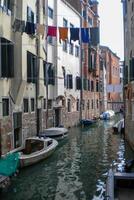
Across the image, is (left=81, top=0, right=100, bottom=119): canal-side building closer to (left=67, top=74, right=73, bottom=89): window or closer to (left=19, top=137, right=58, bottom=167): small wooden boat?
(left=67, top=74, right=73, bottom=89): window

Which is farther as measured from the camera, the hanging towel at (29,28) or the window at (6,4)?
the hanging towel at (29,28)

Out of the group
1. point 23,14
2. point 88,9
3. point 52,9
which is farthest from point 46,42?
point 88,9

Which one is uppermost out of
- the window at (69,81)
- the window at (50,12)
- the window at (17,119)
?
the window at (50,12)

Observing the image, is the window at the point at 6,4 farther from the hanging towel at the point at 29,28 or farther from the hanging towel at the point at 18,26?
the hanging towel at the point at 29,28

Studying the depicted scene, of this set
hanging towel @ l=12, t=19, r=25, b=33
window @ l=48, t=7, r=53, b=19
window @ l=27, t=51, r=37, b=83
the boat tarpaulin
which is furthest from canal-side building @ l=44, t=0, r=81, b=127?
the boat tarpaulin

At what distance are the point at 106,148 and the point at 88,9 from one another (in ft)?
91.4

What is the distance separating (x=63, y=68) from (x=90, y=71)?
533 inches

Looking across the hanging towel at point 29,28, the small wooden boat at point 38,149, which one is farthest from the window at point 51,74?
the small wooden boat at point 38,149

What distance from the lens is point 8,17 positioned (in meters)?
20.8

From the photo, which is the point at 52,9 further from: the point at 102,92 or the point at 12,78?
the point at 102,92

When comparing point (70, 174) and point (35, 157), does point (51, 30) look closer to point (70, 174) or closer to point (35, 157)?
point (35, 157)

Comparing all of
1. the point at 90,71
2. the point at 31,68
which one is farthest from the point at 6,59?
the point at 90,71

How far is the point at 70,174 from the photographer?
17.2 meters

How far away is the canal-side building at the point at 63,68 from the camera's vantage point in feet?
106
